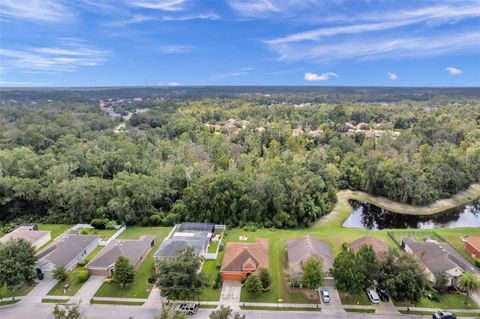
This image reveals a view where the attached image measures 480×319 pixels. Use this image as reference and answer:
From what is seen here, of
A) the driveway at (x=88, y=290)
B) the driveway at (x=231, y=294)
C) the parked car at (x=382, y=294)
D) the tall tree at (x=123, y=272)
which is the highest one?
the tall tree at (x=123, y=272)

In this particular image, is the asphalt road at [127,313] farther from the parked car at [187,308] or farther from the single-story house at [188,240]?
the single-story house at [188,240]

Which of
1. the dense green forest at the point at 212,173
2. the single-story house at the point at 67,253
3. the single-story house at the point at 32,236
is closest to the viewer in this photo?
the single-story house at the point at 67,253

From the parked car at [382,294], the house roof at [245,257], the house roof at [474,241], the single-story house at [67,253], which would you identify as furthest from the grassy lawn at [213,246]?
the house roof at [474,241]

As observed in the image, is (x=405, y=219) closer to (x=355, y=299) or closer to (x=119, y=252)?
(x=355, y=299)

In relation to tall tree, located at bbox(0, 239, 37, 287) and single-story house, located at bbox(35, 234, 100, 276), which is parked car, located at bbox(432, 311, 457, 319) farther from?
tall tree, located at bbox(0, 239, 37, 287)

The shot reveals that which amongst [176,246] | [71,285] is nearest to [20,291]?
[71,285]

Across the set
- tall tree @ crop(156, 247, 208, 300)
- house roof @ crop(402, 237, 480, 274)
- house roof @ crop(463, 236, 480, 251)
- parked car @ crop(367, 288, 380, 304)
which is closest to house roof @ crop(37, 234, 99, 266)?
tall tree @ crop(156, 247, 208, 300)
